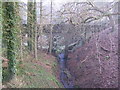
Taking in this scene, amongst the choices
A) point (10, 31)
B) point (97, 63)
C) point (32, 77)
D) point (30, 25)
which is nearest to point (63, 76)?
point (97, 63)

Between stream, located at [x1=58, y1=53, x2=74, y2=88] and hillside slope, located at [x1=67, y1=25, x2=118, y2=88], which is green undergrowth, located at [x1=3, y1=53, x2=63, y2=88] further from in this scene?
hillside slope, located at [x1=67, y1=25, x2=118, y2=88]

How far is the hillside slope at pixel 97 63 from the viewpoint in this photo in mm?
7357

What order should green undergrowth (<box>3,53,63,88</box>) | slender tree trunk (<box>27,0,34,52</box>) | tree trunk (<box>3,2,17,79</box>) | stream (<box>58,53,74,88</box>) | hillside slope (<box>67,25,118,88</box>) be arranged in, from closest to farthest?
tree trunk (<box>3,2,17,79</box>), green undergrowth (<box>3,53,63,88</box>), hillside slope (<box>67,25,118,88</box>), slender tree trunk (<box>27,0,34,52</box>), stream (<box>58,53,74,88</box>)

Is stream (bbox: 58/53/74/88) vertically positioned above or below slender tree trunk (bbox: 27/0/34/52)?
below

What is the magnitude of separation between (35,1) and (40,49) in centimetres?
297

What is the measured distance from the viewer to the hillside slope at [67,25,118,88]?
7357mm

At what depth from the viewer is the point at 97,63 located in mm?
8508

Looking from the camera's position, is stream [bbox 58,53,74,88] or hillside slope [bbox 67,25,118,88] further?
stream [bbox 58,53,74,88]

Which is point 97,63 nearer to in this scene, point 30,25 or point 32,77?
point 32,77

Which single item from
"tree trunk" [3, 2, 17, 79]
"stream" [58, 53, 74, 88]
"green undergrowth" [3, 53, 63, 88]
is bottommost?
"stream" [58, 53, 74, 88]

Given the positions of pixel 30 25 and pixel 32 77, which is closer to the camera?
pixel 32 77

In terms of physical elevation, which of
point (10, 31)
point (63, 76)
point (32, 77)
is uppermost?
point (10, 31)

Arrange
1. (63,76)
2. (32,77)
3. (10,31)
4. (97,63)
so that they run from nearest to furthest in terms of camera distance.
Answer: (10,31) < (32,77) < (97,63) < (63,76)

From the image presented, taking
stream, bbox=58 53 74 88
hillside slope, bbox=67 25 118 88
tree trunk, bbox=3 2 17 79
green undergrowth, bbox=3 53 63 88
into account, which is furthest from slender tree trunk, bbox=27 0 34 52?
hillside slope, bbox=67 25 118 88
